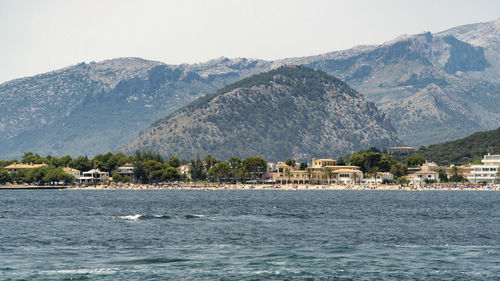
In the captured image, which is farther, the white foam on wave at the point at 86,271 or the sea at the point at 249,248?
the sea at the point at 249,248

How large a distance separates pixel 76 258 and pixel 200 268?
14.3m

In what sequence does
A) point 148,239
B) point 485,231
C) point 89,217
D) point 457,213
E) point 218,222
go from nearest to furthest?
point 148,239 < point 485,231 < point 218,222 < point 89,217 < point 457,213

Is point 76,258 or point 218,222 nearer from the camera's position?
point 76,258

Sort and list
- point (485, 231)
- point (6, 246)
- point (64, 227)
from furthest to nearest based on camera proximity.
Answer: point (64, 227) < point (485, 231) < point (6, 246)

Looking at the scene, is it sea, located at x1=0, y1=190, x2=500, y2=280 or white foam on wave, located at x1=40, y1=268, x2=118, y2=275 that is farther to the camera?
sea, located at x1=0, y1=190, x2=500, y2=280

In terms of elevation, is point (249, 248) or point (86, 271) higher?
point (249, 248)

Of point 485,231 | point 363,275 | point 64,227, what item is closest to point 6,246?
point 64,227

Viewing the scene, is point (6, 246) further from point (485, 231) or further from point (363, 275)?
point (485, 231)

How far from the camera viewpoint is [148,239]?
298ft

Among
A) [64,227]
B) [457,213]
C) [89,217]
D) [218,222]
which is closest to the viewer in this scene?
[64,227]

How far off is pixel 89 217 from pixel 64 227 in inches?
833

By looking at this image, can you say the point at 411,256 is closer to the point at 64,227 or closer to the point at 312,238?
the point at 312,238

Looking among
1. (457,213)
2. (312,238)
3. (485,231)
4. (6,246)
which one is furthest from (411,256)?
(457,213)

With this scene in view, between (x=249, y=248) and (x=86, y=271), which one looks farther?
(x=249, y=248)
